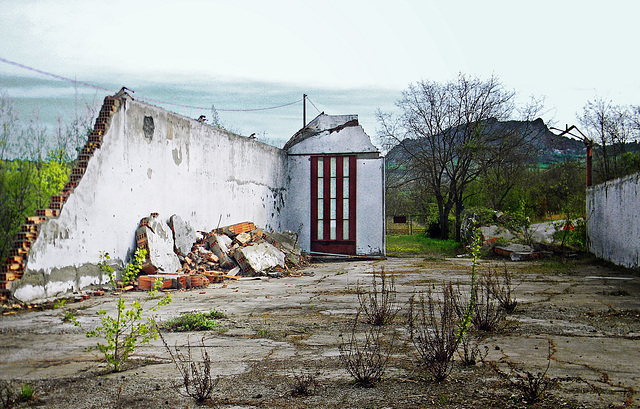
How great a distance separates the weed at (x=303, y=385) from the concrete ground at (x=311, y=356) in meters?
0.05

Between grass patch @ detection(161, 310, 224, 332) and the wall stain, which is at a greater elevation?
the wall stain

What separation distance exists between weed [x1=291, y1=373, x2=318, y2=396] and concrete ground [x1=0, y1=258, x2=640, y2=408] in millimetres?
52

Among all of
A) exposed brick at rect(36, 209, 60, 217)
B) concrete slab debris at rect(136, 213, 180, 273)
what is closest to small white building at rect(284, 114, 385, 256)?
concrete slab debris at rect(136, 213, 180, 273)

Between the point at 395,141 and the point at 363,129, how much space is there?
894cm

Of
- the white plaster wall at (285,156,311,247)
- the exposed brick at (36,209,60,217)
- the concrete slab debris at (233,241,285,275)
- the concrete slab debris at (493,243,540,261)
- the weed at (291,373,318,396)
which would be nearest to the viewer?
the weed at (291,373,318,396)

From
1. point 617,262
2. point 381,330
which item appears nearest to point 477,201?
point 617,262

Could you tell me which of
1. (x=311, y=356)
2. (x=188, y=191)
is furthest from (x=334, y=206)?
(x=311, y=356)

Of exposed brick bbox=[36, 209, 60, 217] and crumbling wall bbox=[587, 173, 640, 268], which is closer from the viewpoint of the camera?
exposed brick bbox=[36, 209, 60, 217]

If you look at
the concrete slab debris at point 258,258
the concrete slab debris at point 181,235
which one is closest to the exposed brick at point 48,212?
the concrete slab debris at point 181,235

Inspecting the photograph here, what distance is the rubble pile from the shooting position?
10031 mm

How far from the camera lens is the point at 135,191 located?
403 inches

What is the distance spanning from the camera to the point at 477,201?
93.3 ft

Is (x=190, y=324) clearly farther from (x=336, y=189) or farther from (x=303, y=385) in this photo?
(x=336, y=189)

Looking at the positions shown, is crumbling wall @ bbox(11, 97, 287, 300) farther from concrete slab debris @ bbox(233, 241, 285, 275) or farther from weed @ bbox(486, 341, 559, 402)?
weed @ bbox(486, 341, 559, 402)
